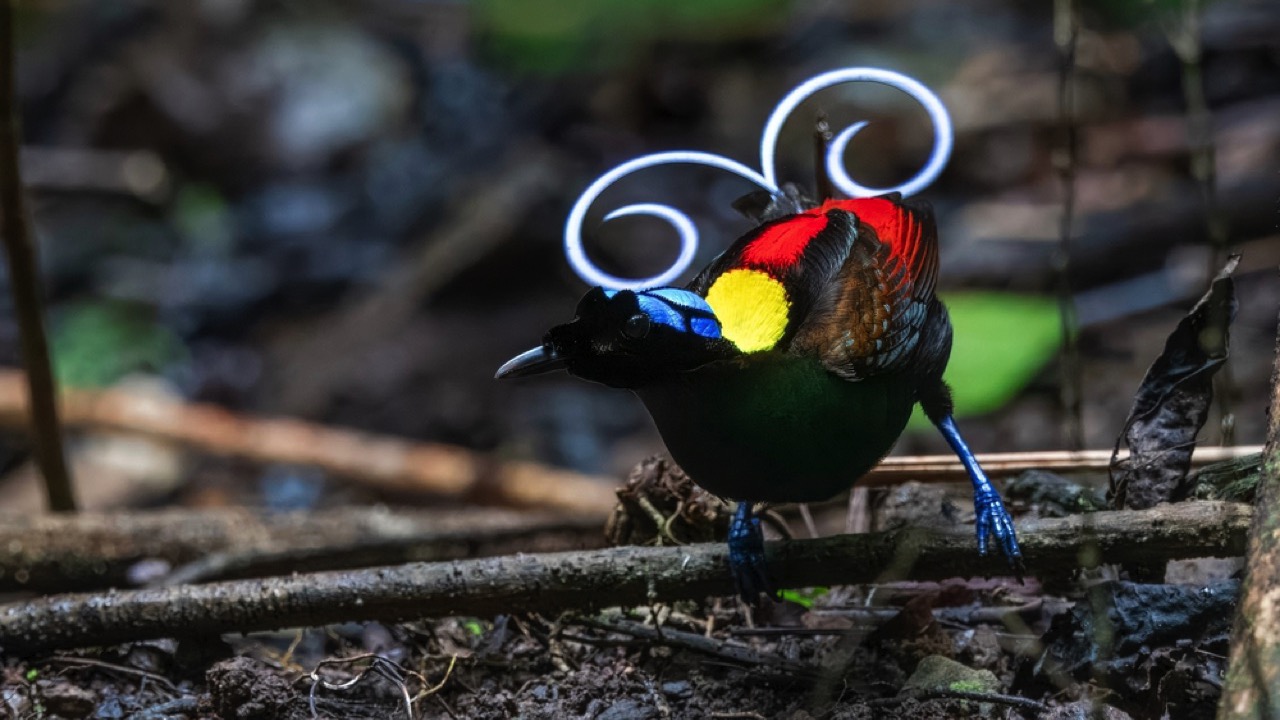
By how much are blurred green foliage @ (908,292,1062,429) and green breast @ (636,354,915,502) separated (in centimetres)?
230

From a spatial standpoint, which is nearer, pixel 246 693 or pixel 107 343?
pixel 246 693

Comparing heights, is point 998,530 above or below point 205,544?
below

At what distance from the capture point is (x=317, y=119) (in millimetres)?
10000

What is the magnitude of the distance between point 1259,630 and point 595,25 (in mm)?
8229

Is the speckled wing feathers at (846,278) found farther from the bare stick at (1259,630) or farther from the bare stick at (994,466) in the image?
the bare stick at (1259,630)

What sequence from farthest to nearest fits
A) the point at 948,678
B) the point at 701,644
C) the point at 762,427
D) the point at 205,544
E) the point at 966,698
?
the point at 205,544 < the point at 701,644 < the point at 948,678 < the point at 966,698 < the point at 762,427

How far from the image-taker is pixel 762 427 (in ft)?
7.86

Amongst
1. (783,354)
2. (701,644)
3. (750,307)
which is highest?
(750,307)

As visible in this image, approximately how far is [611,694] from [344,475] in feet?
14.0

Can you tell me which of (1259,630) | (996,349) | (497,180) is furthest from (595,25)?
(1259,630)

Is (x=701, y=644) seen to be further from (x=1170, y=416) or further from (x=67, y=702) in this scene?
(x=67, y=702)

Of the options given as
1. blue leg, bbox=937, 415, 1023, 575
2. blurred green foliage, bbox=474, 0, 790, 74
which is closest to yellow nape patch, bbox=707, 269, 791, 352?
blue leg, bbox=937, 415, 1023, 575

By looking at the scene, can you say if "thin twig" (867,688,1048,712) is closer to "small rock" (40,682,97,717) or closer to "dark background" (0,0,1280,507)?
"small rock" (40,682,97,717)

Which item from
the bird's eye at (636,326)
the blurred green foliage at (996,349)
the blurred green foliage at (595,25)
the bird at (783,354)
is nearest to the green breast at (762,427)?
the bird at (783,354)
